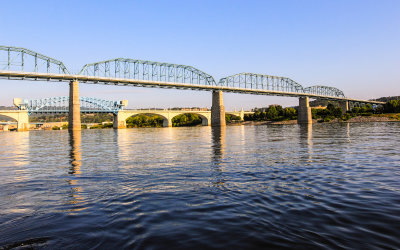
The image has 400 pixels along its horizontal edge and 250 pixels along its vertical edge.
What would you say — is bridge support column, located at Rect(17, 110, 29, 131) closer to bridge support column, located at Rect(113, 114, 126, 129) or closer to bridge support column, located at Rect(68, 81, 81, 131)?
bridge support column, located at Rect(113, 114, 126, 129)

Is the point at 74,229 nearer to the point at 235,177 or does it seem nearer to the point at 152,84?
the point at 235,177

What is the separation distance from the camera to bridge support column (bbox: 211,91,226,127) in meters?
119

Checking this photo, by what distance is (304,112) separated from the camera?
468ft

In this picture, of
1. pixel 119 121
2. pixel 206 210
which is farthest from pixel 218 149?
pixel 119 121

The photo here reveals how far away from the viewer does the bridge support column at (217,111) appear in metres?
119

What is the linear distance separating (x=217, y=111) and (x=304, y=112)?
173ft

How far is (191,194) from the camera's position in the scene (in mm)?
8023

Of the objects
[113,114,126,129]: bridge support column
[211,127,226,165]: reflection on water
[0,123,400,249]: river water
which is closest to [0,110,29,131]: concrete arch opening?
[113,114,126,129]: bridge support column

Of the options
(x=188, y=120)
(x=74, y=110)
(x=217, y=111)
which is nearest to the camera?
(x=74, y=110)

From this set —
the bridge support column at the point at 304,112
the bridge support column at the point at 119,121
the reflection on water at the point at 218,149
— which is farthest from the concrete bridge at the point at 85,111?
the reflection on water at the point at 218,149

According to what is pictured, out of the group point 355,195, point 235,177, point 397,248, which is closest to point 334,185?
point 355,195

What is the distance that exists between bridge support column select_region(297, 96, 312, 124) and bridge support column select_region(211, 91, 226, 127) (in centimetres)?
4466

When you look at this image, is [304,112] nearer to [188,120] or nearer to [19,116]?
[188,120]

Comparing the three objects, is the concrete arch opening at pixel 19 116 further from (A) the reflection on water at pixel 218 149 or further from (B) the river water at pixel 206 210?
(B) the river water at pixel 206 210
